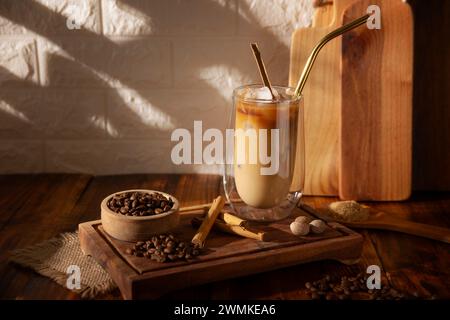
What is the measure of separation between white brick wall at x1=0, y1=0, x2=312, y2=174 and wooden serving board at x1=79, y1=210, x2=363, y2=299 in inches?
14.9

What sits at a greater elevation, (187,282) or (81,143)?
(81,143)

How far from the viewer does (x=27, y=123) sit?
137 cm

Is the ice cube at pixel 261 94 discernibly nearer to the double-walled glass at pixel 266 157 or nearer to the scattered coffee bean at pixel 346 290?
the double-walled glass at pixel 266 157

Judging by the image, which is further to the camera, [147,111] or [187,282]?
[147,111]

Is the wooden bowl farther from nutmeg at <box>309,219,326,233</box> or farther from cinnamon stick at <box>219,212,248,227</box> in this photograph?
nutmeg at <box>309,219,326,233</box>

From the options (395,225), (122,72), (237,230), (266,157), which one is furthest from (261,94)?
(122,72)

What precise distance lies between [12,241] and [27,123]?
391 millimetres

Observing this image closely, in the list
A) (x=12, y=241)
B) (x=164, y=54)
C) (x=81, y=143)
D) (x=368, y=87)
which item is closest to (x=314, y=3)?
(x=368, y=87)

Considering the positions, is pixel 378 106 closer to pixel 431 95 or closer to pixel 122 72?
pixel 431 95

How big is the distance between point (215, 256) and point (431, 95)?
610 millimetres

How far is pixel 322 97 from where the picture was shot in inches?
48.8
